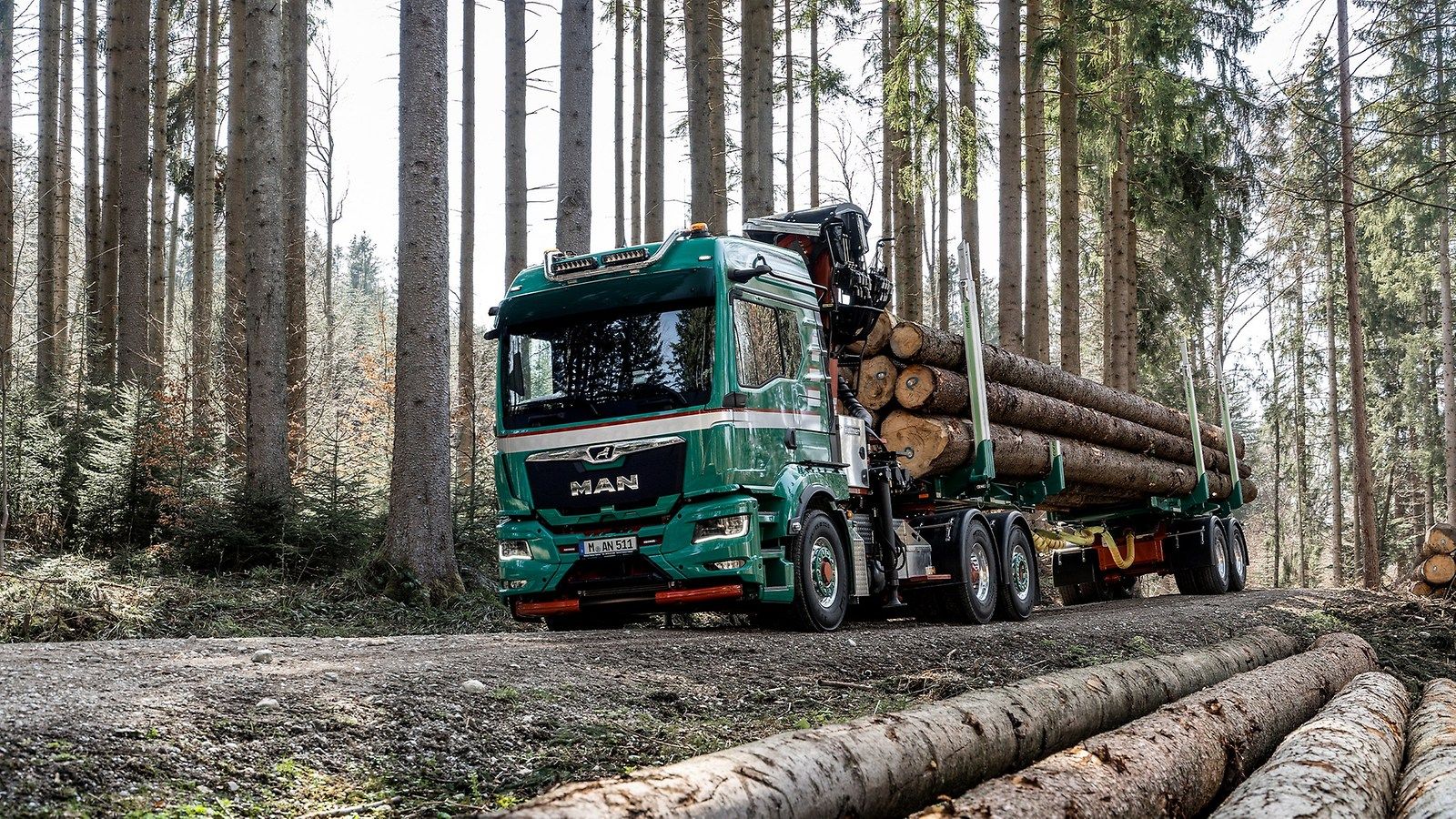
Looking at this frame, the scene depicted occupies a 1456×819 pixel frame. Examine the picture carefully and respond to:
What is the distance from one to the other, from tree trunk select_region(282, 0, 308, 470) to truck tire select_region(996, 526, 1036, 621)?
9.02 meters

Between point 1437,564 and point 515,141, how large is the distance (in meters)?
16.3

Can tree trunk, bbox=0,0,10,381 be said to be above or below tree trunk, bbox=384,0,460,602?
above

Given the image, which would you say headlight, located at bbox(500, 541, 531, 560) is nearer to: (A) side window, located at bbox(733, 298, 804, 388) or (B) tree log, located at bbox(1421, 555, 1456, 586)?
(A) side window, located at bbox(733, 298, 804, 388)

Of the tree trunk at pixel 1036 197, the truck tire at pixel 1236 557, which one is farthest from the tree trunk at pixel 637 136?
the truck tire at pixel 1236 557

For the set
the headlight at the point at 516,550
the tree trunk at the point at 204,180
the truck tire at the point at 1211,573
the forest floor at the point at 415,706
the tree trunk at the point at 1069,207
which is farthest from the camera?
the tree trunk at the point at 204,180

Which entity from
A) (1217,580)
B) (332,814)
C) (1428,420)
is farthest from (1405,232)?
(332,814)

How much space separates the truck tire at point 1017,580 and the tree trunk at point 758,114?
25.1 feet

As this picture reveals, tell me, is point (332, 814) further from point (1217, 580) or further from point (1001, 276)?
point (1217, 580)

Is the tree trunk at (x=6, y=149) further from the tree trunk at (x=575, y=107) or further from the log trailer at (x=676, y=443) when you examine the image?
the log trailer at (x=676, y=443)

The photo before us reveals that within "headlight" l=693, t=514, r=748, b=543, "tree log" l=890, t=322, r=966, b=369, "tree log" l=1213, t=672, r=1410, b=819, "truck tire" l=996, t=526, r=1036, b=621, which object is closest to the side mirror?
"headlight" l=693, t=514, r=748, b=543

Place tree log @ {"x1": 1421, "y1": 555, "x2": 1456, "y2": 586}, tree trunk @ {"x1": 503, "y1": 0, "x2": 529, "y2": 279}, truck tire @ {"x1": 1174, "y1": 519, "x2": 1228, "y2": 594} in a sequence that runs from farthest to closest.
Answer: tree trunk @ {"x1": 503, "y1": 0, "x2": 529, "y2": 279} → tree log @ {"x1": 1421, "y1": 555, "x2": 1456, "y2": 586} → truck tire @ {"x1": 1174, "y1": 519, "x2": 1228, "y2": 594}

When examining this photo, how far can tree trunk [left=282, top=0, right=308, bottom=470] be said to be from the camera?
1672 centimetres

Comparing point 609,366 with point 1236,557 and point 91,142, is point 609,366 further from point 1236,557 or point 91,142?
point 91,142

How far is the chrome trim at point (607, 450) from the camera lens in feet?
28.0
